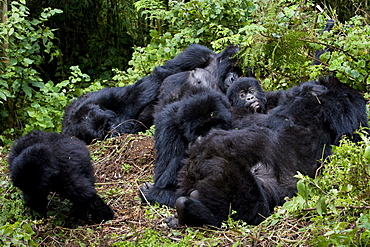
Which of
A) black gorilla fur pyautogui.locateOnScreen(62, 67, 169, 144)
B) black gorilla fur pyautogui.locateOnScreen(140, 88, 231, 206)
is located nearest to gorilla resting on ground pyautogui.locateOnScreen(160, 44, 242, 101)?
black gorilla fur pyautogui.locateOnScreen(62, 67, 169, 144)

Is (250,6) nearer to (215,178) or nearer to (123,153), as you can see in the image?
(123,153)

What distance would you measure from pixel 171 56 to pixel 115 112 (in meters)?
1.38

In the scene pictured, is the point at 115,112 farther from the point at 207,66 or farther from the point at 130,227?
the point at 130,227

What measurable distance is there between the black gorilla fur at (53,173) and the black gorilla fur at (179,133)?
574mm

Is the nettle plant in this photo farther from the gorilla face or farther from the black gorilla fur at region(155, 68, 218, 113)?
the gorilla face

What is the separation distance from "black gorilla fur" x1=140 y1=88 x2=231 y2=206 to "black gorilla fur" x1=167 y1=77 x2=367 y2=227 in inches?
7.7

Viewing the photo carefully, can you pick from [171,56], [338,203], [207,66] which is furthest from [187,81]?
[338,203]

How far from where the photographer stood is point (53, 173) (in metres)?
3.33

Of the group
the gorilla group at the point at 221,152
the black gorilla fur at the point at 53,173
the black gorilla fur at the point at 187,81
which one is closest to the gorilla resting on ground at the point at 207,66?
the black gorilla fur at the point at 187,81

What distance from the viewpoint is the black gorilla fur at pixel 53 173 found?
328 cm

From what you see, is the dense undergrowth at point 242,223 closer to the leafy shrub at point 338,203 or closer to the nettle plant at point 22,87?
the leafy shrub at point 338,203

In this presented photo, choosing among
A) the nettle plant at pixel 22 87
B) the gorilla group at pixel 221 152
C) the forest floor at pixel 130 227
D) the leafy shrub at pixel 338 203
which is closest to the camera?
the leafy shrub at pixel 338 203

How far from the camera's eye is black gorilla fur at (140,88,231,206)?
4145 millimetres

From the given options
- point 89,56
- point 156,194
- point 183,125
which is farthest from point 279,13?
point 89,56
